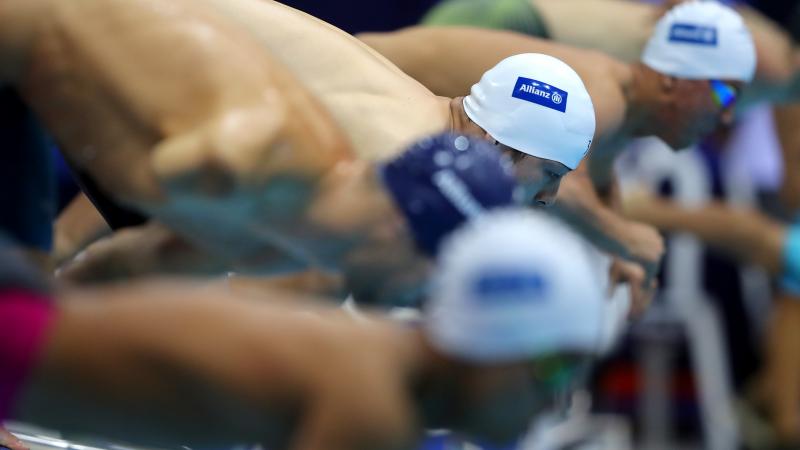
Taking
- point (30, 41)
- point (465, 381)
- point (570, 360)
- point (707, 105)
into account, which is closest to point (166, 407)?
point (465, 381)

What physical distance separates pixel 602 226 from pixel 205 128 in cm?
163

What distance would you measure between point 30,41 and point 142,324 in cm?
144

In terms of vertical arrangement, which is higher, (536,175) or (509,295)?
(509,295)

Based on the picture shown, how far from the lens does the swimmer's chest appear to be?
3.41 meters

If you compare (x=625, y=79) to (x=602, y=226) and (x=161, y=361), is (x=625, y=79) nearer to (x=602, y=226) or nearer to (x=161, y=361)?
(x=602, y=226)

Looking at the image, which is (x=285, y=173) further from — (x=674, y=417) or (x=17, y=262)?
(x=674, y=417)

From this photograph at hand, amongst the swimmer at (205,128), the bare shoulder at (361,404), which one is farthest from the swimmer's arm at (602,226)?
the bare shoulder at (361,404)

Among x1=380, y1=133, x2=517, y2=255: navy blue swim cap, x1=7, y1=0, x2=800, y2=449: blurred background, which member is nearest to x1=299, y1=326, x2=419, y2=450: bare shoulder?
x1=380, y1=133, x2=517, y2=255: navy blue swim cap

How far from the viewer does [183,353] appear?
186cm

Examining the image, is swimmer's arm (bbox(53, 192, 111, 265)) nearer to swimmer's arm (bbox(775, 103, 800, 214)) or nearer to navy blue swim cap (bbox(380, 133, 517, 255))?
navy blue swim cap (bbox(380, 133, 517, 255))

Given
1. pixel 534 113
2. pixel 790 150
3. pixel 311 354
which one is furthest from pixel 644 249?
pixel 311 354

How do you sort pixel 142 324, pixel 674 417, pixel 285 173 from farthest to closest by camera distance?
pixel 674 417
pixel 285 173
pixel 142 324

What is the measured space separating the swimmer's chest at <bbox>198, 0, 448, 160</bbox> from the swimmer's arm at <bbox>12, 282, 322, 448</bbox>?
1527 millimetres

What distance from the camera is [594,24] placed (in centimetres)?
506
